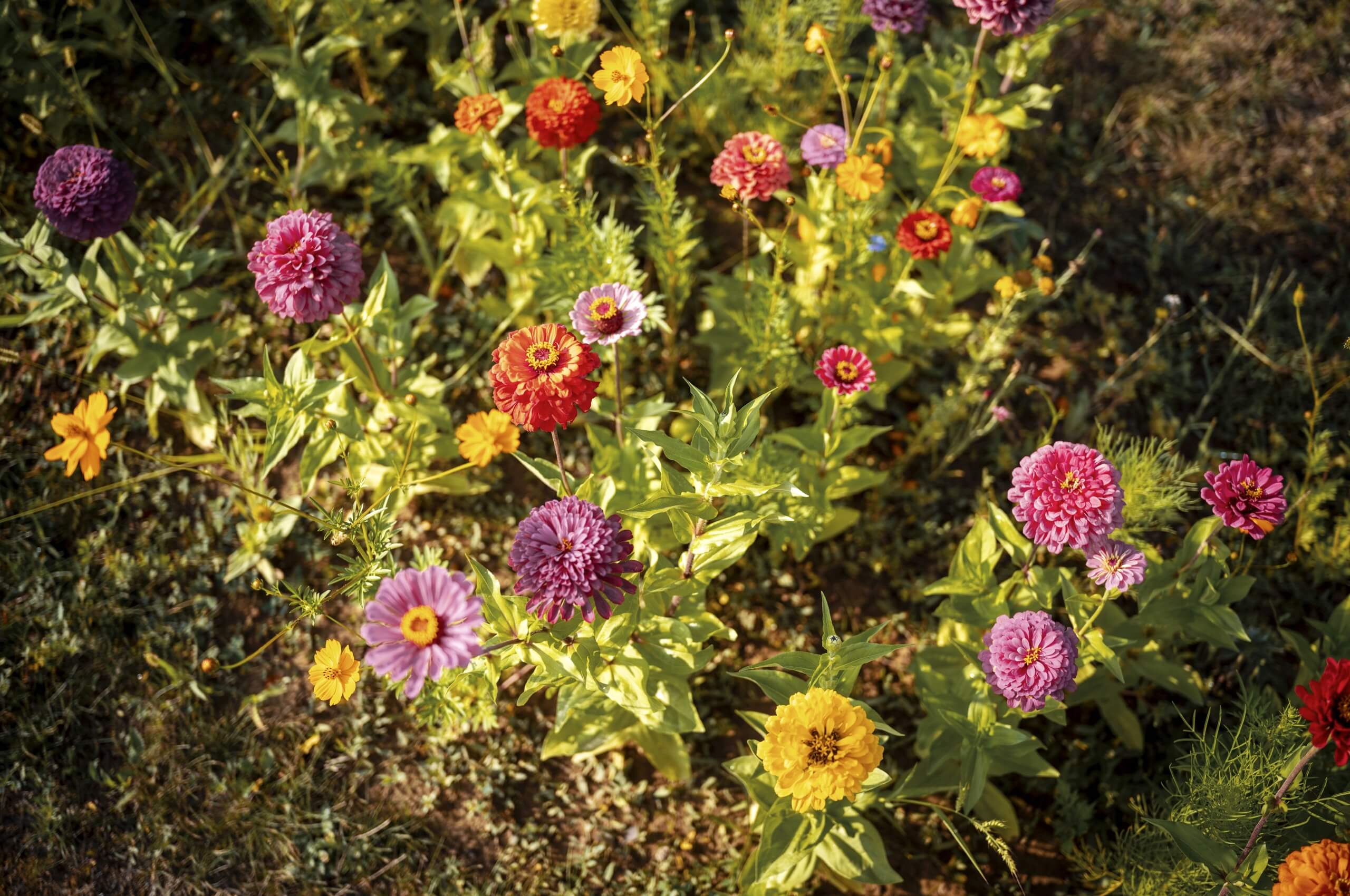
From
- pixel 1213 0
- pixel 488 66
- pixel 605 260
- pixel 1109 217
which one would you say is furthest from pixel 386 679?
pixel 1213 0

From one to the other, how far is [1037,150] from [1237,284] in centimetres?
105

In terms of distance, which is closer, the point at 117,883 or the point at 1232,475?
the point at 1232,475

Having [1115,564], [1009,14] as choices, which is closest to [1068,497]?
[1115,564]

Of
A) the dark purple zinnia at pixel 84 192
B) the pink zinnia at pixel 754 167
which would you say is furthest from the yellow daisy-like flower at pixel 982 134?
the dark purple zinnia at pixel 84 192

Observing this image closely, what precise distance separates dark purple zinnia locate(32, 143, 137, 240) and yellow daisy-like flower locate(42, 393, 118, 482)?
25.8 inches

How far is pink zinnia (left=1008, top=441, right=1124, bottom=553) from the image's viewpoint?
2189 mm

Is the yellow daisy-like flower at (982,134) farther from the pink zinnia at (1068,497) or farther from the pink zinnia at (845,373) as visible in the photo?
the pink zinnia at (1068,497)

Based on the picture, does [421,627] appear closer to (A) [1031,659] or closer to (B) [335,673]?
(B) [335,673]

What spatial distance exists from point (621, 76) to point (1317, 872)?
8.38 ft

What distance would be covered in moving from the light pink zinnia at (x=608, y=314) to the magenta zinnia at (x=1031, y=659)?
3.98ft

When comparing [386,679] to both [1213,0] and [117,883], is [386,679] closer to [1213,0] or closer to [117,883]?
[117,883]

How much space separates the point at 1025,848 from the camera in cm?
290

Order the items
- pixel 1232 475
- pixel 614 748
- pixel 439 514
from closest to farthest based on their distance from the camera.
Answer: pixel 1232 475, pixel 614 748, pixel 439 514

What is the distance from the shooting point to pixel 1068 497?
7.23ft
